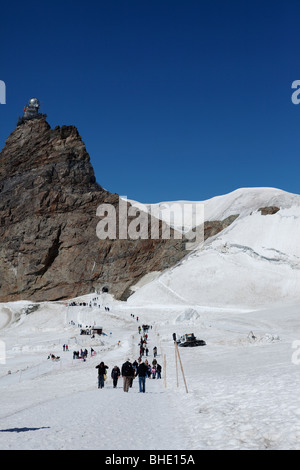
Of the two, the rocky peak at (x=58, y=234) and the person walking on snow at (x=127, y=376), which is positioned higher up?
the rocky peak at (x=58, y=234)

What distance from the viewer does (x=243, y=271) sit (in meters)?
74.1

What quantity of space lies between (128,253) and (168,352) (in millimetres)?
71613

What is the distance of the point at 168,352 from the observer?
1241 inches

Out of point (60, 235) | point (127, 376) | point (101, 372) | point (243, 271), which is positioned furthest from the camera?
point (60, 235)

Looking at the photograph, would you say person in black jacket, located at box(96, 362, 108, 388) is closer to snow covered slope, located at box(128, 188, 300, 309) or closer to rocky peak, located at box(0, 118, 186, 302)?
snow covered slope, located at box(128, 188, 300, 309)

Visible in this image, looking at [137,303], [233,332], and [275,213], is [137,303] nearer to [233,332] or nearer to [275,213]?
[233,332]

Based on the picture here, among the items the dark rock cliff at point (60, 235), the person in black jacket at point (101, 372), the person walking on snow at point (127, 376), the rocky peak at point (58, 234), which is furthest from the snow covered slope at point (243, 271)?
the person walking on snow at point (127, 376)

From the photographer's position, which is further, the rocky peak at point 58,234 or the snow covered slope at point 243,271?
the rocky peak at point 58,234

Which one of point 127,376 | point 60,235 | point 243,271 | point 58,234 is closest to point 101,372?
point 127,376

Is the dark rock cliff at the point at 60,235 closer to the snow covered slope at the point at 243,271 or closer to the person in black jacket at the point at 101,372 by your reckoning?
the snow covered slope at the point at 243,271

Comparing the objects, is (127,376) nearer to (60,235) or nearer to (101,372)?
(101,372)

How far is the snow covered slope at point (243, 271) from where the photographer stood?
228 ft
